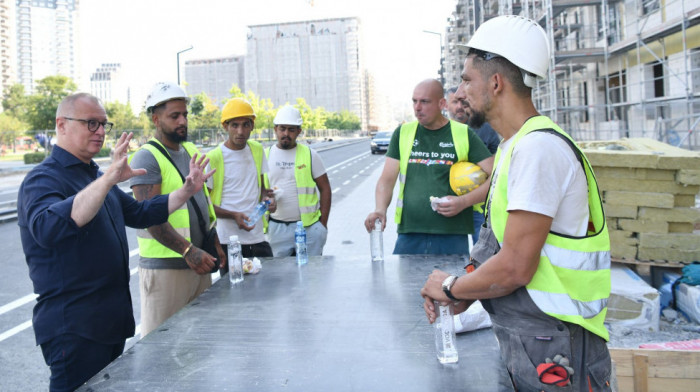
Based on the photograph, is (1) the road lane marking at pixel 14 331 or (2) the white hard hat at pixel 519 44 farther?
(1) the road lane marking at pixel 14 331

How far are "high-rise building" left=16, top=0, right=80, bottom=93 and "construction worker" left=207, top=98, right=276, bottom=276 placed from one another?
576 feet

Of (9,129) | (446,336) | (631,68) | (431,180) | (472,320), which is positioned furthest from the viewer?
(9,129)

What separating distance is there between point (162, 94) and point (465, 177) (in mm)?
2354

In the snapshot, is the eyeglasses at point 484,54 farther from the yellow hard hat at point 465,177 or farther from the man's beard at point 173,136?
the man's beard at point 173,136

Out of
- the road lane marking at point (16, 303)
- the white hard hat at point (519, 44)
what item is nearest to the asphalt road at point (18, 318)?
the road lane marking at point (16, 303)

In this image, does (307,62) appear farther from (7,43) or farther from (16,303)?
(16,303)

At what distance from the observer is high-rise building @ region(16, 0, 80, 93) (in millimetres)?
161000

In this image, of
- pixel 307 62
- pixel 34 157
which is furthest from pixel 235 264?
pixel 307 62

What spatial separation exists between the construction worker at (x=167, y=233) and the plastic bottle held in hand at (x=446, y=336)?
191cm

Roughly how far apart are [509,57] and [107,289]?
219 cm

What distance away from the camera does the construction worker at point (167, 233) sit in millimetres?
3639

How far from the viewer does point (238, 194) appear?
5.02 metres

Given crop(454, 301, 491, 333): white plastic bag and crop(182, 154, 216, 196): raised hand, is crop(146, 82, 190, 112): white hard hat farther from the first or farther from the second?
crop(454, 301, 491, 333): white plastic bag

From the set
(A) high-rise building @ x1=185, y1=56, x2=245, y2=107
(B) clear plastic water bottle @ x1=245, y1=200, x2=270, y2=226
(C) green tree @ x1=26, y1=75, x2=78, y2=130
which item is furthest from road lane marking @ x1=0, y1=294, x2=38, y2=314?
(A) high-rise building @ x1=185, y1=56, x2=245, y2=107
